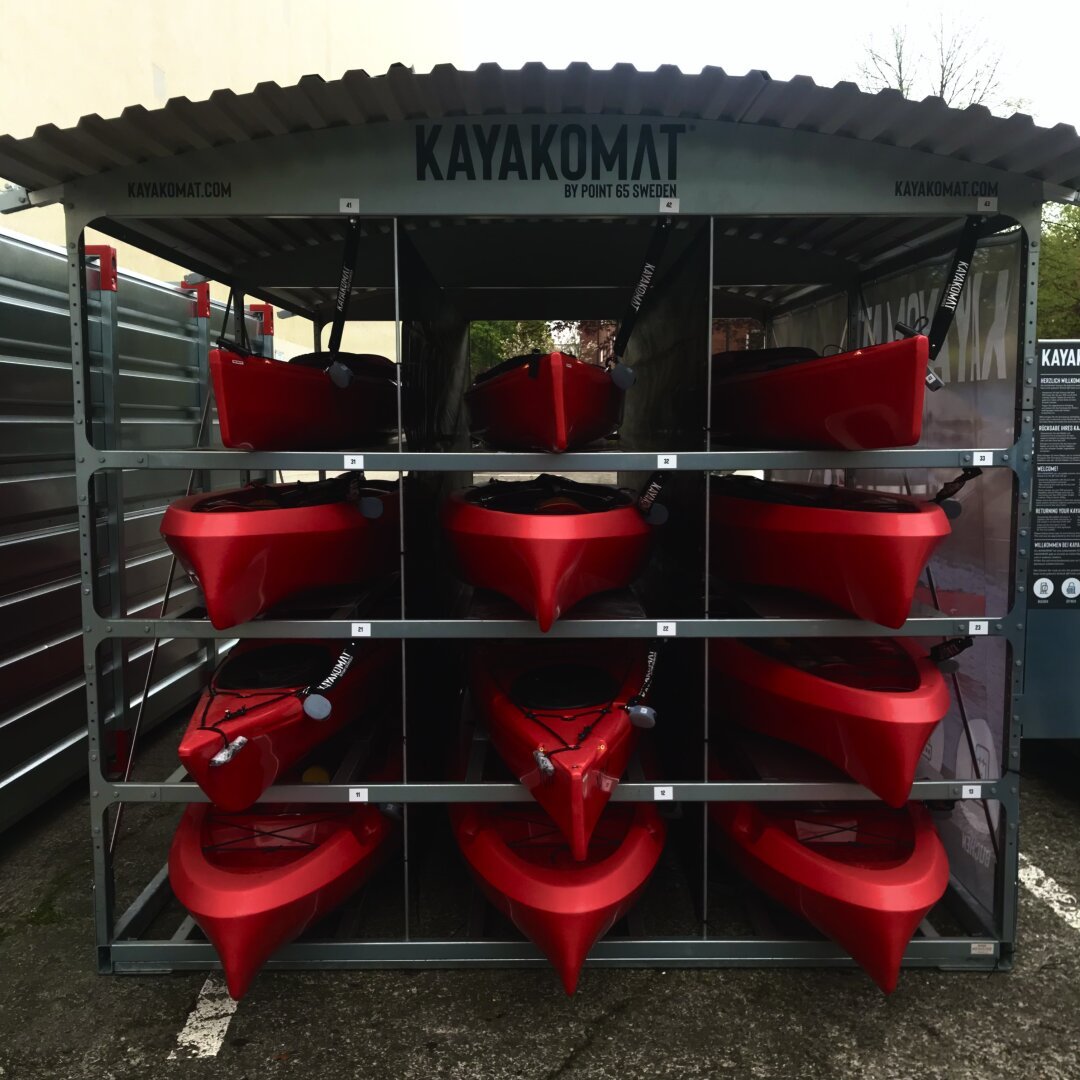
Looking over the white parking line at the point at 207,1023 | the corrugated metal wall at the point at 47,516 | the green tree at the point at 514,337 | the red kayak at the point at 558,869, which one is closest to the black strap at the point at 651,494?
the red kayak at the point at 558,869

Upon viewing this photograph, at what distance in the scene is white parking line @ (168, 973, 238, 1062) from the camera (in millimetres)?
2623

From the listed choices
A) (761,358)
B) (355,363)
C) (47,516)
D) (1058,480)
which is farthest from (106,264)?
(1058,480)

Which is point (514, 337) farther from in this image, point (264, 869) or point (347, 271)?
point (264, 869)

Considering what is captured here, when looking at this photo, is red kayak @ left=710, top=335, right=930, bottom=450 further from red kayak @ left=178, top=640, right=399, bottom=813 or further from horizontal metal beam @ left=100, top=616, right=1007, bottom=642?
red kayak @ left=178, top=640, right=399, bottom=813

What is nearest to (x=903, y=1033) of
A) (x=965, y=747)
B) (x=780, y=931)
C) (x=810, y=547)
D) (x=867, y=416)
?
(x=780, y=931)

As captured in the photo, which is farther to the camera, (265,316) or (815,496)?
(265,316)

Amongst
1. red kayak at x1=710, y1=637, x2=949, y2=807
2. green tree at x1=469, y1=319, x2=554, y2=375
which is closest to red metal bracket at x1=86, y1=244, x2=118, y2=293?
red kayak at x1=710, y1=637, x2=949, y2=807

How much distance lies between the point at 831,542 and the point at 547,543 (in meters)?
0.98

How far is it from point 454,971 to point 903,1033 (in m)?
1.48

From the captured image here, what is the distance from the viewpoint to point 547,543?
2768 mm

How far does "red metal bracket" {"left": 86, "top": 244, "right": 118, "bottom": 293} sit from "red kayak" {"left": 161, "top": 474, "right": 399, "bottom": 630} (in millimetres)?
1596

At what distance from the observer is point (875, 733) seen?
272 cm

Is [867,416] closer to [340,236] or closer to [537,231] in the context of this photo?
[537,231]

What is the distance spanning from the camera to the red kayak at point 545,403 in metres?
2.94
